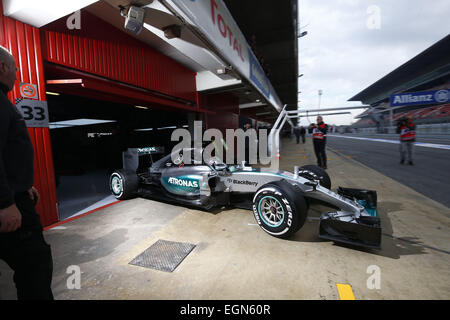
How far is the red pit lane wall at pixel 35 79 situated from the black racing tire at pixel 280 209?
10.1ft

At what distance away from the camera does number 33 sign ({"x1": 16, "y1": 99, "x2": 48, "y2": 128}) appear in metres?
2.69

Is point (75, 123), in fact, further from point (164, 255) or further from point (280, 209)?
point (280, 209)

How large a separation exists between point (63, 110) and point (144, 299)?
9230mm

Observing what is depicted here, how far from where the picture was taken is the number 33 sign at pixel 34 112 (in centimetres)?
269

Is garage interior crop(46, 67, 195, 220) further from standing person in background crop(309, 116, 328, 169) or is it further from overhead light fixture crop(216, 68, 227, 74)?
standing person in background crop(309, 116, 328, 169)

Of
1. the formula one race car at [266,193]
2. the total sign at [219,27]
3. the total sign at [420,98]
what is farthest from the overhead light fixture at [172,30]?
the total sign at [420,98]

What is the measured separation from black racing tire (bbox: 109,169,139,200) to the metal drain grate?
1916mm

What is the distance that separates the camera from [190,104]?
6.49 m

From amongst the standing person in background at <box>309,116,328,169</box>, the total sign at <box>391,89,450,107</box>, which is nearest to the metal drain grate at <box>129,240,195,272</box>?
the standing person in background at <box>309,116,328,169</box>

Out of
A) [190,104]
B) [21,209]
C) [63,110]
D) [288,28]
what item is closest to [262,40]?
[288,28]

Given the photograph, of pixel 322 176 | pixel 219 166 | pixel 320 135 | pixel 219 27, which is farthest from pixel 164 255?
pixel 320 135

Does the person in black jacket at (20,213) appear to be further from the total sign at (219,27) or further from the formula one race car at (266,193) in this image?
the formula one race car at (266,193)

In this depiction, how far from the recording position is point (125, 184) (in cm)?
401

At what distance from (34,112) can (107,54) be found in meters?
1.72
